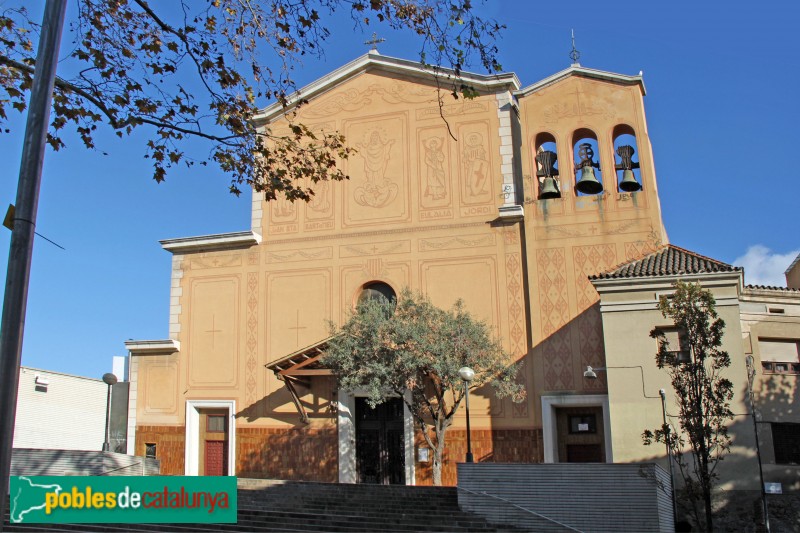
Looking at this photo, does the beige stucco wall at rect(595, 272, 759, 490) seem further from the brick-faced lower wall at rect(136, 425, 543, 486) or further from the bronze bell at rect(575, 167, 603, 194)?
the bronze bell at rect(575, 167, 603, 194)

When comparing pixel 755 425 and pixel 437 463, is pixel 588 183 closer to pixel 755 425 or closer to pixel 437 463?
pixel 755 425

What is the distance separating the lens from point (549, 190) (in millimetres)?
21938

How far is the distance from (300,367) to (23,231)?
16.7m

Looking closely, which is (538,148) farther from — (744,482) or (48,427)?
(48,427)

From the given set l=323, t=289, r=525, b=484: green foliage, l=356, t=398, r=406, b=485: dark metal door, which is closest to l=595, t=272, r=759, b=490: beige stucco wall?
l=323, t=289, r=525, b=484: green foliage

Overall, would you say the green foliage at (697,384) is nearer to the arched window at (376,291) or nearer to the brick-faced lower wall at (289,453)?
the arched window at (376,291)

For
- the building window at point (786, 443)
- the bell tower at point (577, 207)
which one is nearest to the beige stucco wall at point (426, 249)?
the bell tower at point (577, 207)

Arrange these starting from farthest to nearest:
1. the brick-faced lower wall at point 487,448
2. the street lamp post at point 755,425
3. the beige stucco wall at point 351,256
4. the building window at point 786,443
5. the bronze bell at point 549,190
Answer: the beige stucco wall at point 351,256
the bronze bell at point 549,190
the brick-faced lower wall at point 487,448
the building window at point 786,443
the street lamp post at point 755,425

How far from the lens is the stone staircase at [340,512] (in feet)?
51.5

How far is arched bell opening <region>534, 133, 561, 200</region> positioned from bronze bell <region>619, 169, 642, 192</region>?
5.61ft

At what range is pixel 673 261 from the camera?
1989 cm

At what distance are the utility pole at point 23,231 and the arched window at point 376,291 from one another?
1784cm

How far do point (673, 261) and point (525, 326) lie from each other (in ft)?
13.7

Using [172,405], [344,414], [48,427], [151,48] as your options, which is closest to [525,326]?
[344,414]
